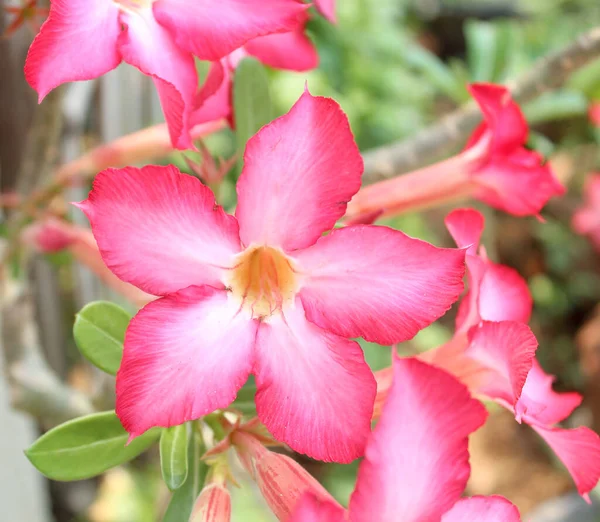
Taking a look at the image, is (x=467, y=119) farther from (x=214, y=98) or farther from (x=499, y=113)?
(x=214, y=98)

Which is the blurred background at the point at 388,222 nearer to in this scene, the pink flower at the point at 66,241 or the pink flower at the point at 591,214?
the pink flower at the point at 66,241

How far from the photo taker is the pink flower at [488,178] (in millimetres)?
521

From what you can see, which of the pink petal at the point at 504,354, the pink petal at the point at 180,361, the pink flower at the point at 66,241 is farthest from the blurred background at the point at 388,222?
the pink petal at the point at 504,354

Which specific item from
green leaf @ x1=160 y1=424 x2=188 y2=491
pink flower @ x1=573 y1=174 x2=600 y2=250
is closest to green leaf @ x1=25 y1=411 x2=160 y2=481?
green leaf @ x1=160 y1=424 x2=188 y2=491

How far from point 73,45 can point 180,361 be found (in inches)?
7.3

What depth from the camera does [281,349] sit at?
393 mm

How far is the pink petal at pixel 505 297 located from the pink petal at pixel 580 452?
0.09 metres

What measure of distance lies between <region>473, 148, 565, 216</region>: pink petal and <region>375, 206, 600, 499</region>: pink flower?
0.07 meters

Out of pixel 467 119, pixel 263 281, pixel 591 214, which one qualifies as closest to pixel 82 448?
pixel 263 281

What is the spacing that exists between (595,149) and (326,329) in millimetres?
3033

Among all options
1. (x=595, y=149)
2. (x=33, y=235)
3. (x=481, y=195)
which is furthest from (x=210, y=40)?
(x=595, y=149)

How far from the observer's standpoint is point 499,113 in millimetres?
520

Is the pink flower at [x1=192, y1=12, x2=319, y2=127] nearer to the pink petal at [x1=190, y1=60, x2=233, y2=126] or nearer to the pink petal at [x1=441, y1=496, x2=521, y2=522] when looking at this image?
the pink petal at [x1=190, y1=60, x2=233, y2=126]

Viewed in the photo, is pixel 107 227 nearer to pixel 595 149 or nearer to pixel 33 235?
pixel 33 235
